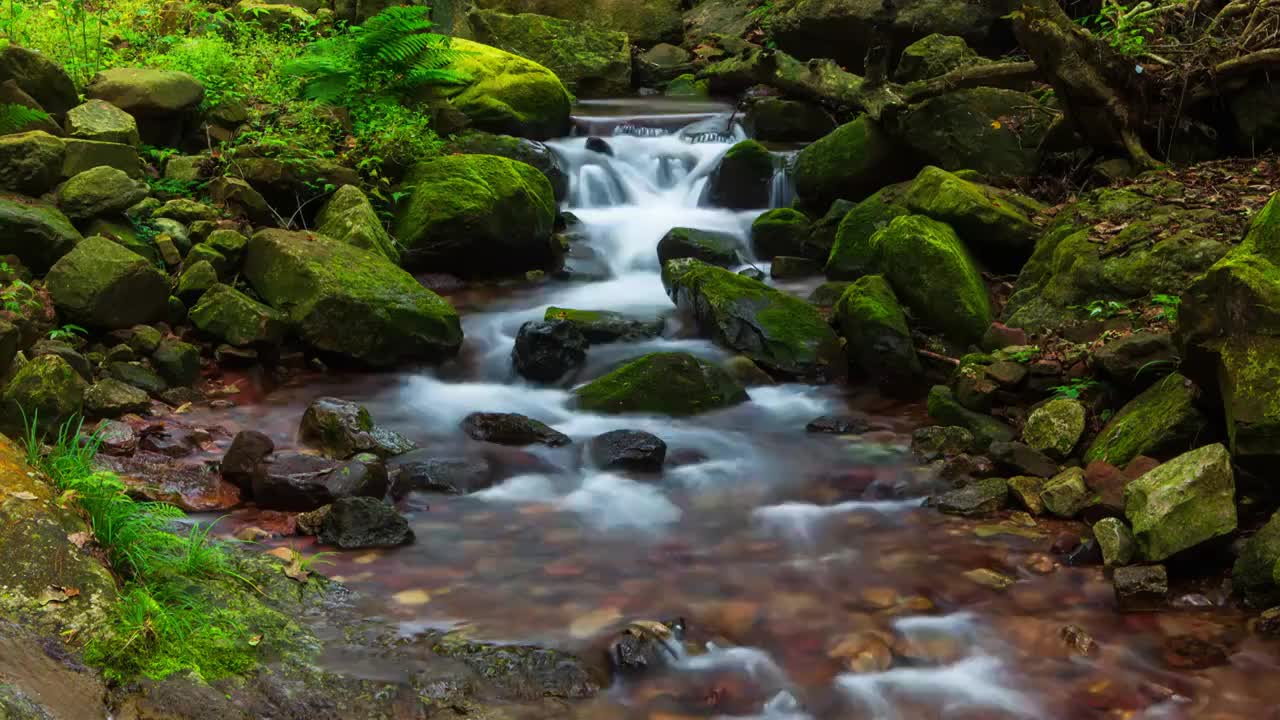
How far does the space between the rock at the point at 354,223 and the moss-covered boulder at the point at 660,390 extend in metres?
2.43

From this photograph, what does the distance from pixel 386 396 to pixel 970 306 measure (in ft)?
15.1

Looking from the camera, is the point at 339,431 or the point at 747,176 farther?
the point at 747,176

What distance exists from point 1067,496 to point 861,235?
4.57 meters

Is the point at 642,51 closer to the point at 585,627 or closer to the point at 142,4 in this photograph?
the point at 142,4

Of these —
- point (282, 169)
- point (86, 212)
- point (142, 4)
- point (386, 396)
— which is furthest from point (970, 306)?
point (142, 4)

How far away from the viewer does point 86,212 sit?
7.43 metres

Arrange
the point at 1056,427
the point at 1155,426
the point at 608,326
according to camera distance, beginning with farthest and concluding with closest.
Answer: the point at 608,326 → the point at 1056,427 → the point at 1155,426

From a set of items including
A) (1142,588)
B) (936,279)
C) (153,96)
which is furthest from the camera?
(153,96)

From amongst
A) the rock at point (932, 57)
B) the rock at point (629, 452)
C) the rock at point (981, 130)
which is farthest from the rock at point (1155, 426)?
the rock at point (932, 57)

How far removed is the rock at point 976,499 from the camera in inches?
223

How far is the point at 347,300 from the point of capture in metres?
7.48

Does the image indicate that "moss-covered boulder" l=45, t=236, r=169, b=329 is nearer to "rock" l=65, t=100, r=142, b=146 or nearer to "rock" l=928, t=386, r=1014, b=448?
"rock" l=65, t=100, r=142, b=146

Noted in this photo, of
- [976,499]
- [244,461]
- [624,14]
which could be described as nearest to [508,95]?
[624,14]

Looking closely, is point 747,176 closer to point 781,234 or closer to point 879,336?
point 781,234
